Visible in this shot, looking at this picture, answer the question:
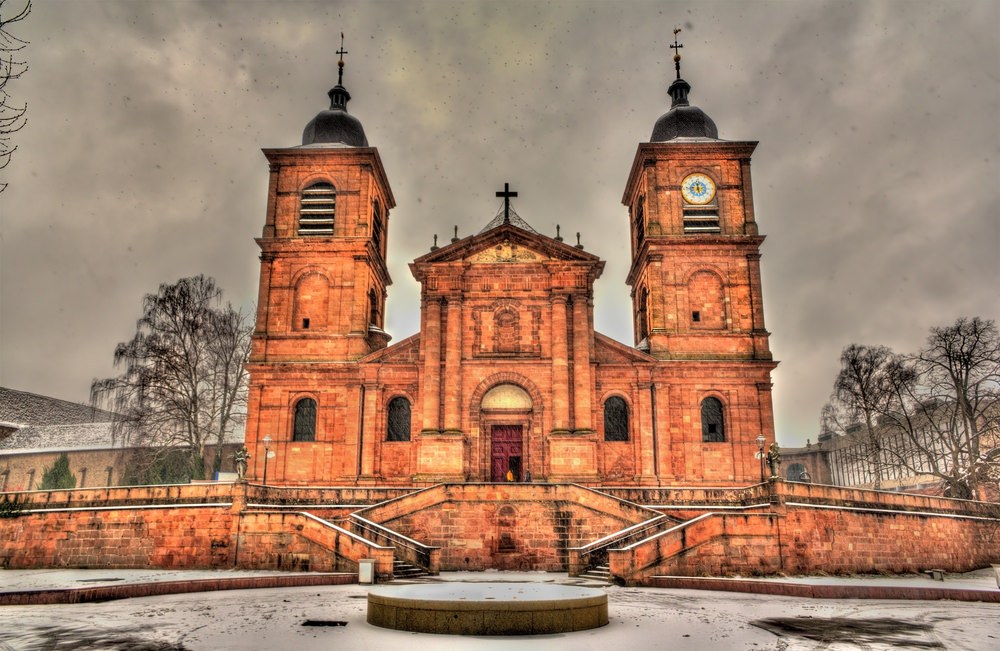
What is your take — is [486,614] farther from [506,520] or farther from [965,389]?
[965,389]

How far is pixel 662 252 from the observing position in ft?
124

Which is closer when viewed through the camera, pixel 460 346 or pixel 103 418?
pixel 460 346

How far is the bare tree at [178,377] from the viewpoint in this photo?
36.4 meters

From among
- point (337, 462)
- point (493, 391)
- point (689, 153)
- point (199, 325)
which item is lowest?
point (337, 462)

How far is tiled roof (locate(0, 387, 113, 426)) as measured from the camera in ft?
204

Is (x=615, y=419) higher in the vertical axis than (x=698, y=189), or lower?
lower

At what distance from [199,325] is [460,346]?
1360 centimetres

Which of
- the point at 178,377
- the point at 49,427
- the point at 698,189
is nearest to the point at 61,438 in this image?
the point at 49,427

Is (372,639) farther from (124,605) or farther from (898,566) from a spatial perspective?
(898,566)

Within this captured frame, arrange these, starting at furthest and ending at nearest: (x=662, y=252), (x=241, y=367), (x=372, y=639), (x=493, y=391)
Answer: (x=241, y=367), (x=662, y=252), (x=493, y=391), (x=372, y=639)

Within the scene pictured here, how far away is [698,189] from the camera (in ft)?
127

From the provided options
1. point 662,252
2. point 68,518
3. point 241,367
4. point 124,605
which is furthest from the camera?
point 241,367

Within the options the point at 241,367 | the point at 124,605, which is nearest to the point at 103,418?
the point at 241,367

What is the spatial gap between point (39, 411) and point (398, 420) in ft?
149
